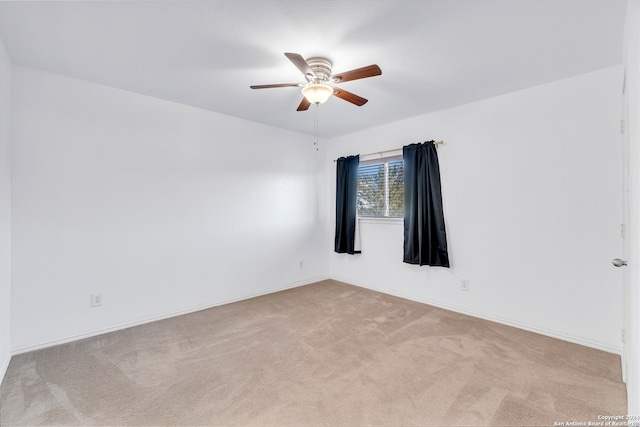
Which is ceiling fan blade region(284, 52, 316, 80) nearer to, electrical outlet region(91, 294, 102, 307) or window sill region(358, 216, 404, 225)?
window sill region(358, 216, 404, 225)

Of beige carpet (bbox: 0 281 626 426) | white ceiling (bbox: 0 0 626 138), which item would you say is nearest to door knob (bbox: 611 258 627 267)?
beige carpet (bbox: 0 281 626 426)

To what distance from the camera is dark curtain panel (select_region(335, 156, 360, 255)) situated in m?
4.35

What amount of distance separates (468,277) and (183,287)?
3224mm

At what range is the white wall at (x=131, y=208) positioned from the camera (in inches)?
95.3

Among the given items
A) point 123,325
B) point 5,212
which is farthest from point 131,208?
point 123,325

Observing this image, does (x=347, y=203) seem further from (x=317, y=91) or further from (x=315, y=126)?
(x=317, y=91)

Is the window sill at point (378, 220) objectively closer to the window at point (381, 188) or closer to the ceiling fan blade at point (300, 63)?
the window at point (381, 188)

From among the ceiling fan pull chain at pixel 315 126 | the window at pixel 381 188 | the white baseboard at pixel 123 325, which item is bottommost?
the white baseboard at pixel 123 325

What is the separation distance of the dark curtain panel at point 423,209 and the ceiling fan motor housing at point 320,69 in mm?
1723

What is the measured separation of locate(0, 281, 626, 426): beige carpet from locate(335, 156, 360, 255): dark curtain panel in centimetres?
157

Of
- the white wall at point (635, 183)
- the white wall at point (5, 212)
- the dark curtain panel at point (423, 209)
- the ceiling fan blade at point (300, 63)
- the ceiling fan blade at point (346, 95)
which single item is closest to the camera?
the white wall at point (635, 183)

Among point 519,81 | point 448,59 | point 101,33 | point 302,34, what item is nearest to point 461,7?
point 448,59

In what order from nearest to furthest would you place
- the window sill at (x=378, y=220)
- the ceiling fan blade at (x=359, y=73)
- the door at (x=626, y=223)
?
the door at (x=626, y=223), the ceiling fan blade at (x=359, y=73), the window sill at (x=378, y=220)

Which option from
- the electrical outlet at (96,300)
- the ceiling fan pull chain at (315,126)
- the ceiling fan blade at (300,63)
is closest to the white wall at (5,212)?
the electrical outlet at (96,300)
